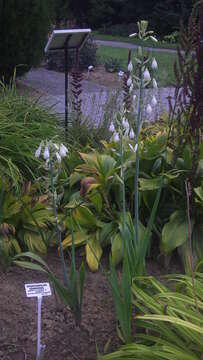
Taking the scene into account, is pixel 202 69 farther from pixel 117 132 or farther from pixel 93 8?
pixel 93 8

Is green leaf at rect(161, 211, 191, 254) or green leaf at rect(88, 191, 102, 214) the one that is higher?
green leaf at rect(88, 191, 102, 214)

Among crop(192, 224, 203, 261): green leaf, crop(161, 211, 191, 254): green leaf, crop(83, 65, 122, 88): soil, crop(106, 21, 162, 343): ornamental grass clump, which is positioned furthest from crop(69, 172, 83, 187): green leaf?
crop(83, 65, 122, 88): soil

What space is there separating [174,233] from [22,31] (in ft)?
24.7

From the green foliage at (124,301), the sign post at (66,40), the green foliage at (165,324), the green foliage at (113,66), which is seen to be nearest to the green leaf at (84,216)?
the green foliage at (165,324)

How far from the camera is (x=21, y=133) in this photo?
4520 mm

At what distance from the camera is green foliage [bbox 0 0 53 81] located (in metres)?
9.91

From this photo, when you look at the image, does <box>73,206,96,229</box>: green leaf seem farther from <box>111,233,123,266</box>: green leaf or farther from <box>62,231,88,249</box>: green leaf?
<box>111,233,123,266</box>: green leaf

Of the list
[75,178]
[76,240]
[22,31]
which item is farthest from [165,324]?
[22,31]

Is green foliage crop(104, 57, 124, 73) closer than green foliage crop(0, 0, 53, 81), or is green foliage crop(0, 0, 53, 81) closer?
green foliage crop(0, 0, 53, 81)

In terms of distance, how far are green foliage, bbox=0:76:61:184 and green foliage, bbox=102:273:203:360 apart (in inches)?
61.4

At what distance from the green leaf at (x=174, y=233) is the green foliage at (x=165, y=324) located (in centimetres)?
69

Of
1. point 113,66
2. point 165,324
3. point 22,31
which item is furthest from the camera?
point 113,66

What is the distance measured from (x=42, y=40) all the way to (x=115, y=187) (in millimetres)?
7449

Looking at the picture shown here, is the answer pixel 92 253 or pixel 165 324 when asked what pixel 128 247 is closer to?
pixel 165 324
